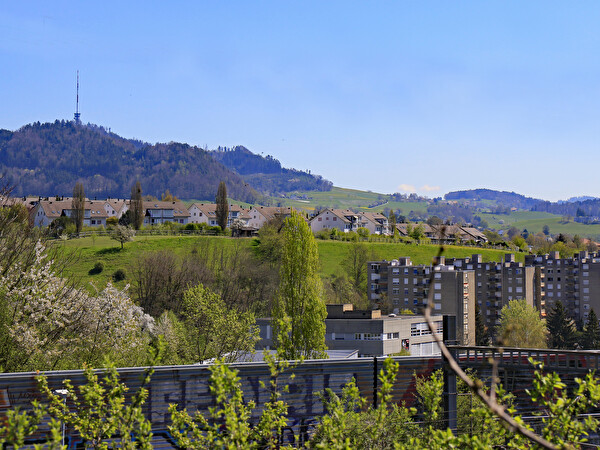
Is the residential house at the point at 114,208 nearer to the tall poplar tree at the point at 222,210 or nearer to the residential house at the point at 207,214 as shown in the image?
the residential house at the point at 207,214

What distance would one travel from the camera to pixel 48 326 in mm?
21250

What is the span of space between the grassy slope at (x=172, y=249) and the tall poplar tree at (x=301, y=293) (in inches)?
1167

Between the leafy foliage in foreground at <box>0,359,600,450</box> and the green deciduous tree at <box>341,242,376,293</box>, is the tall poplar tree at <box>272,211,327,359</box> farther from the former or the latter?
the green deciduous tree at <box>341,242,376,293</box>

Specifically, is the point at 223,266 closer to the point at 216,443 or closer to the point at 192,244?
the point at 192,244

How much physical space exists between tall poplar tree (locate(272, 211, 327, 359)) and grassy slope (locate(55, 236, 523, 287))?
2964 centimetres

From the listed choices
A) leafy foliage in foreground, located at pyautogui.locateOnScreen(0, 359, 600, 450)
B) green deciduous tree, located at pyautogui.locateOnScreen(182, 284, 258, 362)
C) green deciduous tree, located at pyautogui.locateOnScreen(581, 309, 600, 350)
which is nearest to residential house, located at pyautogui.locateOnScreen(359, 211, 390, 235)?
green deciduous tree, located at pyautogui.locateOnScreen(581, 309, 600, 350)

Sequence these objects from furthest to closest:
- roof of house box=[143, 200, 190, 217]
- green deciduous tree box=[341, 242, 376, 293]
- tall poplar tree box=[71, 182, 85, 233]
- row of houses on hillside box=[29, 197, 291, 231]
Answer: roof of house box=[143, 200, 190, 217]
row of houses on hillside box=[29, 197, 291, 231]
tall poplar tree box=[71, 182, 85, 233]
green deciduous tree box=[341, 242, 376, 293]

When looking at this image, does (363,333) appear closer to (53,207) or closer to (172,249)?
(172,249)

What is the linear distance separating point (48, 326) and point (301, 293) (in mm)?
14532

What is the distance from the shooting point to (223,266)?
6619cm

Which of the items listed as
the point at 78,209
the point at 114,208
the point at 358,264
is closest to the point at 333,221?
the point at 114,208

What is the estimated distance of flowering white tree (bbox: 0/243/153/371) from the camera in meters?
18.0

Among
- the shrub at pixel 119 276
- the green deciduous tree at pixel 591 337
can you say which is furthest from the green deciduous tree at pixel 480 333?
the shrub at pixel 119 276

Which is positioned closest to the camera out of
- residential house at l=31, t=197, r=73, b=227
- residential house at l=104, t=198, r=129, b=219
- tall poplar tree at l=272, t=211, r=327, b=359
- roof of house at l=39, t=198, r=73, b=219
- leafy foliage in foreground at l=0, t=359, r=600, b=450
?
leafy foliage in foreground at l=0, t=359, r=600, b=450
